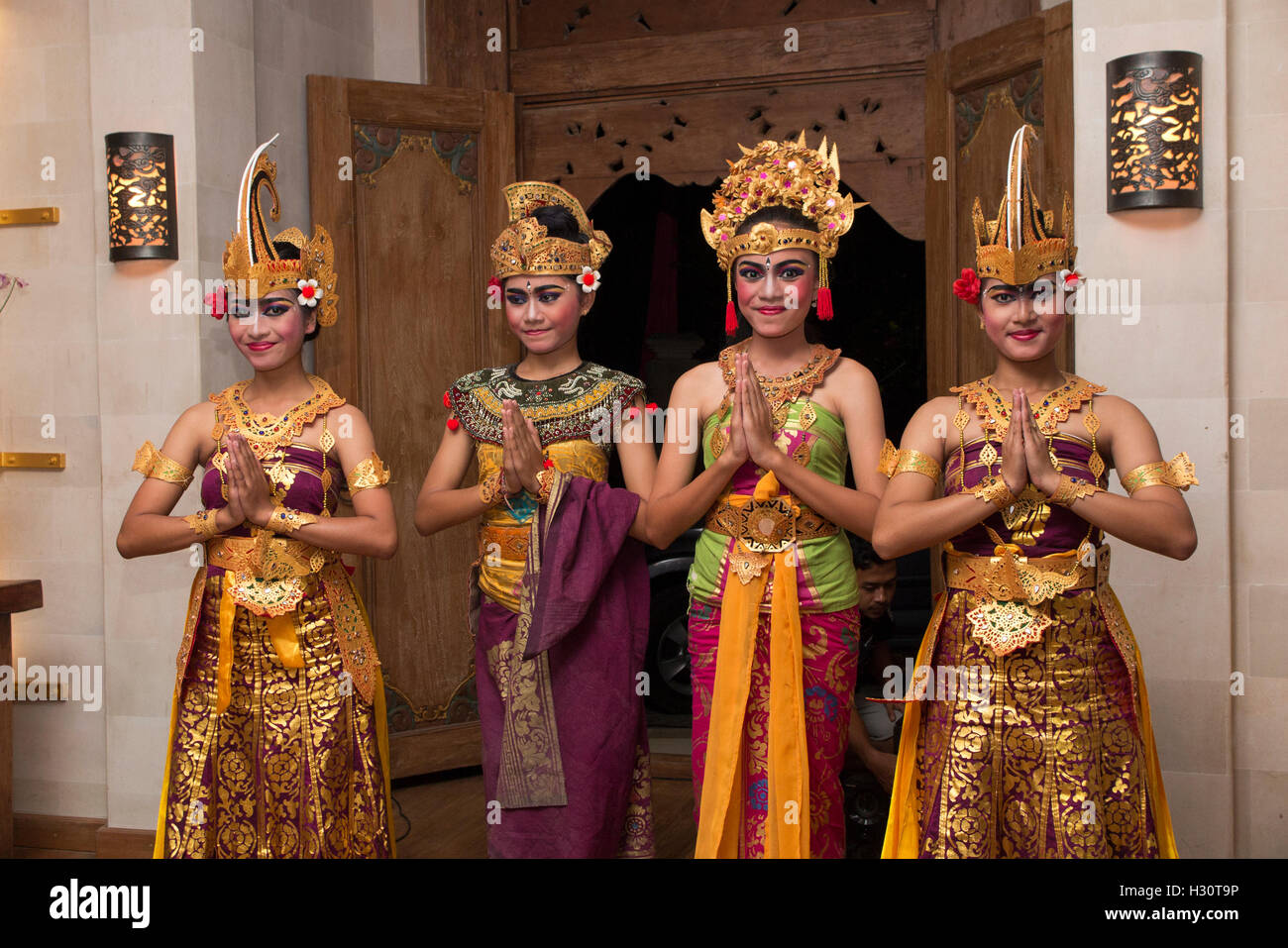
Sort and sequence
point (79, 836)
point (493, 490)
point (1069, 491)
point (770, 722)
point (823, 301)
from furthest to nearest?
1. point (79, 836)
2. point (493, 490)
3. point (823, 301)
4. point (770, 722)
5. point (1069, 491)

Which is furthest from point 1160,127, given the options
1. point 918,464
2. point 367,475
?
point 367,475

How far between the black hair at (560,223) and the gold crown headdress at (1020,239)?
3.13ft

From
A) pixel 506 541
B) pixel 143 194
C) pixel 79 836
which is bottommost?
pixel 79 836

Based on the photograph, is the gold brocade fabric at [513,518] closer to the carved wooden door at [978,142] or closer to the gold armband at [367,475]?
the gold armband at [367,475]

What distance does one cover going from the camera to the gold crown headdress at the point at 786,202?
2.58m

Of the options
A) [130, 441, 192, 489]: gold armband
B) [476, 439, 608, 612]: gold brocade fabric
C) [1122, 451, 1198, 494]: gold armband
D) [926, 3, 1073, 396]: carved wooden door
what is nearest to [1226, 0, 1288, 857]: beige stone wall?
[926, 3, 1073, 396]: carved wooden door

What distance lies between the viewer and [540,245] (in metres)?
2.76

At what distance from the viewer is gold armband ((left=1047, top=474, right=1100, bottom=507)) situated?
6.98 feet

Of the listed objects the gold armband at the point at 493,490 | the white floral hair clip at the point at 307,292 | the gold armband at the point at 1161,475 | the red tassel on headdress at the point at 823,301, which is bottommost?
the gold armband at the point at 493,490

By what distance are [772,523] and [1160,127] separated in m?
1.27

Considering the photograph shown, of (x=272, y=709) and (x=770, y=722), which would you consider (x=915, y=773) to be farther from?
(x=272, y=709)

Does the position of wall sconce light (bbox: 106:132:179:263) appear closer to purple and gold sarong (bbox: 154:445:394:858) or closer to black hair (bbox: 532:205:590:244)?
purple and gold sarong (bbox: 154:445:394:858)

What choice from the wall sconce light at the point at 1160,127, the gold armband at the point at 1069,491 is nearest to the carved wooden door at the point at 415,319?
the wall sconce light at the point at 1160,127

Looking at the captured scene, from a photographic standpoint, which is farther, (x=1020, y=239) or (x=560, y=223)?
(x=560, y=223)
